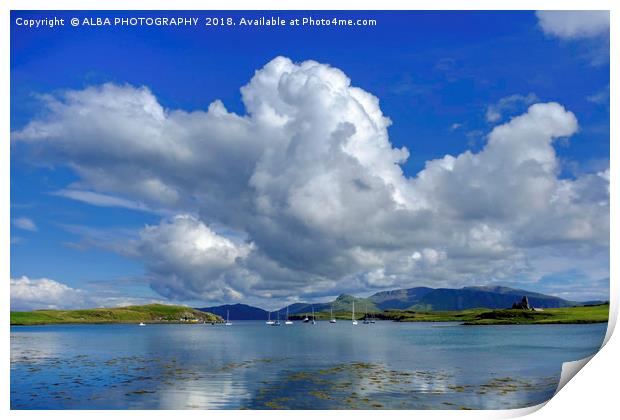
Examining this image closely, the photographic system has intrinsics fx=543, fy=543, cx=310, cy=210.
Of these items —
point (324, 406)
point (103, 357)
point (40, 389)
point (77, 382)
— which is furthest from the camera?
point (103, 357)

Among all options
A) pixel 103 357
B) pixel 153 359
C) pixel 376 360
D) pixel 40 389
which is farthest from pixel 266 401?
pixel 103 357

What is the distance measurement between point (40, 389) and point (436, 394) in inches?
902

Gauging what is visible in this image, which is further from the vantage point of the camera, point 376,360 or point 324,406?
point 376,360

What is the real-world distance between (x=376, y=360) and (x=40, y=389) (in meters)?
28.2

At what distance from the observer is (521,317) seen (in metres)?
170

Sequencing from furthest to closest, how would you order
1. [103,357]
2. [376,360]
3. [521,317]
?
[521,317] → [103,357] → [376,360]

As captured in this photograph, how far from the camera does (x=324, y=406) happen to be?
27000 millimetres

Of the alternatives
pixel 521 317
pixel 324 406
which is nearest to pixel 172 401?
pixel 324 406

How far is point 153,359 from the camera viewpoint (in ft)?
169

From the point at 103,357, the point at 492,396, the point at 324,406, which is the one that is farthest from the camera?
the point at 103,357
